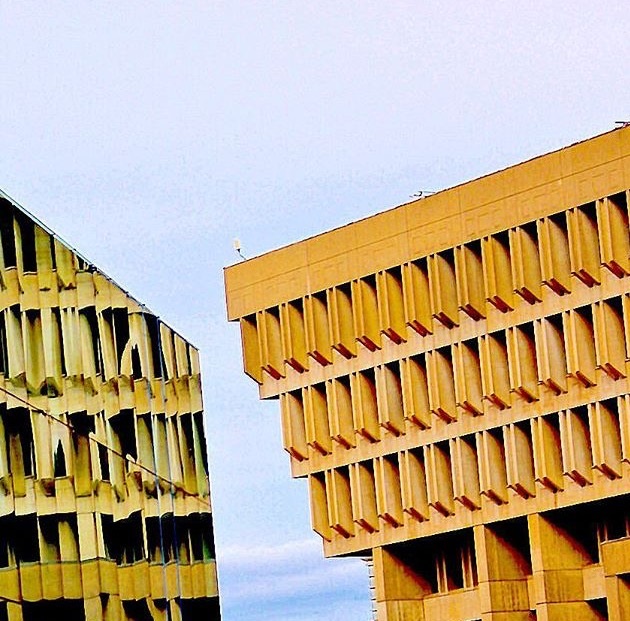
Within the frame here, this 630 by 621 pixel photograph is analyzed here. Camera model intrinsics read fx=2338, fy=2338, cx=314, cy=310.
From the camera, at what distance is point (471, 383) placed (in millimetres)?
106438

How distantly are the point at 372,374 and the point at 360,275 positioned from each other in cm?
477

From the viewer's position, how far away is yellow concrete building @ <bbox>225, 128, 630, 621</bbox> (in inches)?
3932

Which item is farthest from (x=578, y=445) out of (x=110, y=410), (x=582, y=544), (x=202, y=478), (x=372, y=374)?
(x=110, y=410)

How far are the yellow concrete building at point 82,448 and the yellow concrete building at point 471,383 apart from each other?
223ft

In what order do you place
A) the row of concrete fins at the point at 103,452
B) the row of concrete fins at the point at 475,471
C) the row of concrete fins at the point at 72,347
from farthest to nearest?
the row of concrete fins at the point at 475,471 < the row of concrete fins at the point at 72,347 < the row of concrete fins at the point at 103,452

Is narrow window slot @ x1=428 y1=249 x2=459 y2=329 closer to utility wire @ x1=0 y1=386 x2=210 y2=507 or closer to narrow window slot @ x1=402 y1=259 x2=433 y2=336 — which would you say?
narrow window slot @ x1=402 y1=259 x2=433 y2=336

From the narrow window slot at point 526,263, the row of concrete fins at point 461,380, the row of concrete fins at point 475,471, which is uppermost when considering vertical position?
the narrow window slot at point 526,263

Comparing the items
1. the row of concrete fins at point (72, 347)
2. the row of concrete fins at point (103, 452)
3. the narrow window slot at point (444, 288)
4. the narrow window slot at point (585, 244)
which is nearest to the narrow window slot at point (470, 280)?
the narrow window slot at point (444, 288)

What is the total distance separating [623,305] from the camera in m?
98.5

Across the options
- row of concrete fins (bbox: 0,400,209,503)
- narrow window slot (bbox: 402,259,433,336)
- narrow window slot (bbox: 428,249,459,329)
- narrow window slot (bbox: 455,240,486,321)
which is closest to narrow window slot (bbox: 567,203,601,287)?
narrow window slot (bbox: 455,240,486,321)

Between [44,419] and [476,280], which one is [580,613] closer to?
[476,280]

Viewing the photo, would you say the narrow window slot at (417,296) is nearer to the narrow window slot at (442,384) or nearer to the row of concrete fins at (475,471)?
the narrow window slot at (442,384)

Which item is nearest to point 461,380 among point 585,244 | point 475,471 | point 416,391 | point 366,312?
point 416,391

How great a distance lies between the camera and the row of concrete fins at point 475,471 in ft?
326
